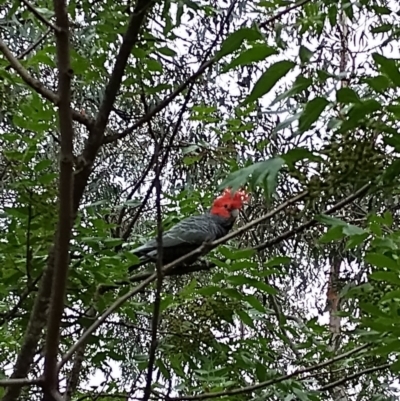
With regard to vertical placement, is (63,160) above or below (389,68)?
above

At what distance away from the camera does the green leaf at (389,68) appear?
2.27ft

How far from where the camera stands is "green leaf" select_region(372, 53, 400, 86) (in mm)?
692

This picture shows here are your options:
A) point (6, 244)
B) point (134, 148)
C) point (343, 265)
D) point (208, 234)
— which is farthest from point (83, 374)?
point (343, 265)

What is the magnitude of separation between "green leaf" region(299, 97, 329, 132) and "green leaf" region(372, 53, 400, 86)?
2.8 inches

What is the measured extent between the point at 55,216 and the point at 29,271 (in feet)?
0.41

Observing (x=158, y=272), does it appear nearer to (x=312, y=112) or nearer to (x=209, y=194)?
(x=312, y=112)

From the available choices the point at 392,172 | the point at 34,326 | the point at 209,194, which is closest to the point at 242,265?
the point at 34,326

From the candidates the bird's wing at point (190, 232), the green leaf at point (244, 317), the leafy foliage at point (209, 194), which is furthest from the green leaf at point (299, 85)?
the bird's wing at point (190, 232)

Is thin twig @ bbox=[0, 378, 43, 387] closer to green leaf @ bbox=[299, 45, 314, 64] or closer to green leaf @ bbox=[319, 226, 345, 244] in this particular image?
green leaf @ bbox=[319, 226, 345, 244]

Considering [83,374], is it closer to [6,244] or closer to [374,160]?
[6,244]

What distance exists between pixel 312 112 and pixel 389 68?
3.7 inches

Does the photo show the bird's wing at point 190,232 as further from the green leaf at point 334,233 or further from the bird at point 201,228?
the green leaf at point 334,233

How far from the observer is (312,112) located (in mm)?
681

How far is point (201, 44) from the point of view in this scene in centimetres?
288
